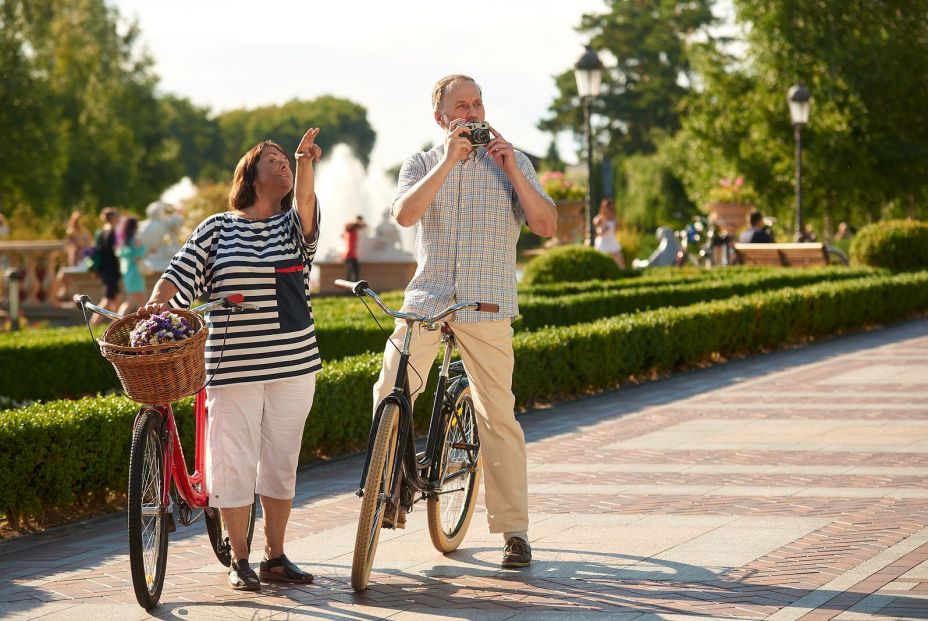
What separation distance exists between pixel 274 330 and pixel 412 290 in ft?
1.82

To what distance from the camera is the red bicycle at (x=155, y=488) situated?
A: 177 inches

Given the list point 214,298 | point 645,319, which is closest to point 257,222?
point 214,298

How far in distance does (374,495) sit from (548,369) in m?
5.67

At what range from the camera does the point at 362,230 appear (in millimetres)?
26719

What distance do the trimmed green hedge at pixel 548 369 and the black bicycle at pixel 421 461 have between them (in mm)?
1996

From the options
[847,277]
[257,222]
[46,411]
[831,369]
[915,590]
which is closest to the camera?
[915,590]

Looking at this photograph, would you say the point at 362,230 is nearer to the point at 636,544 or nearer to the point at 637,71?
the point at 636,544

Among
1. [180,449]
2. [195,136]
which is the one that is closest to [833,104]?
[180,449]

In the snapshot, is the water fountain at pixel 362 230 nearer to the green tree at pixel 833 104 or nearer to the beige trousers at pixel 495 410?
the green tree at pixel 833 104

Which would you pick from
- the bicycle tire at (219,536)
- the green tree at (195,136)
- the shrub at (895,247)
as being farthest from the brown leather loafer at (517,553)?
the green tree at (195,136)

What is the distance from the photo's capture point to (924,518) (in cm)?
578

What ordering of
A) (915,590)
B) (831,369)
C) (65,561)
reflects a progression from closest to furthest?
(915,590)
(65,561)
(831,369)

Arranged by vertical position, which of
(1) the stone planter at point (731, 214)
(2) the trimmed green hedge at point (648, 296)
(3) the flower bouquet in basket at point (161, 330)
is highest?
(1) the stone planter at point (731, 214)

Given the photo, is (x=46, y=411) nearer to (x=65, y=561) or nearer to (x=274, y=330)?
(x=65, y=561)
